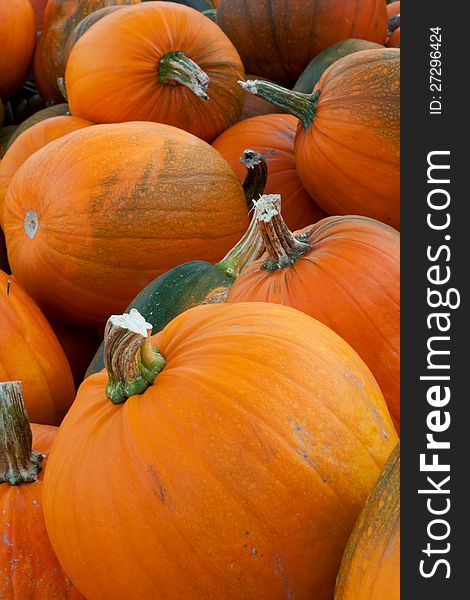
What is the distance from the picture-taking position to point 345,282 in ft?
4.93

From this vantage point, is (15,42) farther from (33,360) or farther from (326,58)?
(33,360)

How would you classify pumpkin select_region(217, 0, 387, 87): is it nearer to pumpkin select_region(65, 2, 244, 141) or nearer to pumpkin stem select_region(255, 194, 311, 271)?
pumpkin select_region(65, 2, 244, 141)

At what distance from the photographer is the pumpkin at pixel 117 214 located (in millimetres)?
2043

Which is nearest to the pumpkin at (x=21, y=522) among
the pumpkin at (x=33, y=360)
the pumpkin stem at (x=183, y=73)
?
the pumpkin at (x=33, y=360)

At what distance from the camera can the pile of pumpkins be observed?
3.35 feet

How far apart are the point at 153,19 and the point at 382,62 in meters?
0.79

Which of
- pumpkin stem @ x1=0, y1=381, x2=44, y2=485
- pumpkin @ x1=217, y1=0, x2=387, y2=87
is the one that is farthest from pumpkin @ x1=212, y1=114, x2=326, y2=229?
pumpkin stem @ x1=0, y1=381, x2=44, y2=485

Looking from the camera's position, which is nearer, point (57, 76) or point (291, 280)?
point (291, 280)

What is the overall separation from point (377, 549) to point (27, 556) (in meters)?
0.66

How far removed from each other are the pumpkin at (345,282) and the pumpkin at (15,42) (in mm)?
2026

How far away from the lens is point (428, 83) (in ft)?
3.16

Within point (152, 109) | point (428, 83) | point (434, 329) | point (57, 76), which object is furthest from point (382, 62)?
point (57, 76)

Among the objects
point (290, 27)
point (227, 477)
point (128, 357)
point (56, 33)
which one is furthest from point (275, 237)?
point (56, 33)

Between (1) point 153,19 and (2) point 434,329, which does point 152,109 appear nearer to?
(1) point 153,19
